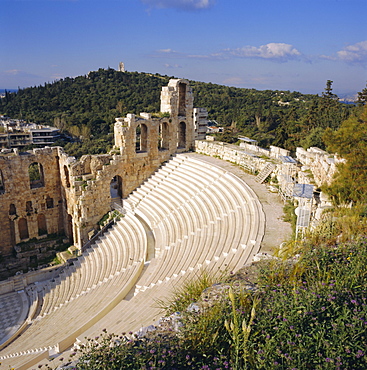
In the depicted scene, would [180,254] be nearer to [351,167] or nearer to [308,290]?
[351,167]

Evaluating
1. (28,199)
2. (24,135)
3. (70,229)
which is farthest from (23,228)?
(24,135)

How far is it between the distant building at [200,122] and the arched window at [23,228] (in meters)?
12.2

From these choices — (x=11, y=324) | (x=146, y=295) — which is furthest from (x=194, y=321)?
(x=11, y=324)

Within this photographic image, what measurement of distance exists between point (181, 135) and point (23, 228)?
11.8 m

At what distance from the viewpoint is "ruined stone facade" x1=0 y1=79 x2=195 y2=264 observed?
19.5 m

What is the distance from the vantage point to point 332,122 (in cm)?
2570

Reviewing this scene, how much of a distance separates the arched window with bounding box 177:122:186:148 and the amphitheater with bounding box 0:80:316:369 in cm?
14

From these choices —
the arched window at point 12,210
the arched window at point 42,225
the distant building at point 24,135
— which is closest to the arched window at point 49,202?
the arched window at point 42,225

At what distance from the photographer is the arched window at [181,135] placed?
22.8m

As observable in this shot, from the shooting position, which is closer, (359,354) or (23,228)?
(359,354)

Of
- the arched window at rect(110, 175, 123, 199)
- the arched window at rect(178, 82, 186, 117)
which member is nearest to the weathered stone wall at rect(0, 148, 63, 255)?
the arched window at rect(110, 175, 123, 199)

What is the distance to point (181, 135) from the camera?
23.2 metres

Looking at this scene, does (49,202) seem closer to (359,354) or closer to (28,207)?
(28,207)

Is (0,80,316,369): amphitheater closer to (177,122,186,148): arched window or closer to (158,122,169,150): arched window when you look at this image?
(177,122,186,148): arched window
